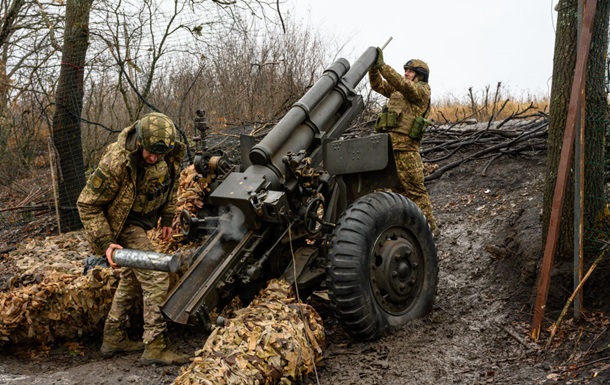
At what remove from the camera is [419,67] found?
708cm

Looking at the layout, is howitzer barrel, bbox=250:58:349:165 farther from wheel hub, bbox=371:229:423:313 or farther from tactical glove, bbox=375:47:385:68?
wheel hub, bbox=371:229:423:313

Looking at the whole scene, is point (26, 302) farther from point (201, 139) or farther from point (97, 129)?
point (97, 129)

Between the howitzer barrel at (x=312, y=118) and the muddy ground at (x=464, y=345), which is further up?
the howitzer barrel at (x=312, y=118)

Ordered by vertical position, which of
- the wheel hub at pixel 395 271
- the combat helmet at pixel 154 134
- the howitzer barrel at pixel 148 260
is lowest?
the wheel hub at pixel 395 271

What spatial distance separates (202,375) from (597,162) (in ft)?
10.8

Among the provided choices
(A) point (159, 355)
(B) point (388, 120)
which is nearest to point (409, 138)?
(B) point (388, 120)

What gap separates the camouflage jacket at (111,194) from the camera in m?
4.72

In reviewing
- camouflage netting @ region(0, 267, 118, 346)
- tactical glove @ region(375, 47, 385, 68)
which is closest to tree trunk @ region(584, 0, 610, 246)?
tactical glove @ region(375, 47, 385, 68)

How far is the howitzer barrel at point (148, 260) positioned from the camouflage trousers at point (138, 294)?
2.75 feet

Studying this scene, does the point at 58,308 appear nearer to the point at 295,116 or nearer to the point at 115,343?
the point at 115,343

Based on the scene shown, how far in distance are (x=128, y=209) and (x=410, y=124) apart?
348 cm

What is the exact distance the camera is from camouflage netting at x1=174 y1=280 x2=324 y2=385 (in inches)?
141

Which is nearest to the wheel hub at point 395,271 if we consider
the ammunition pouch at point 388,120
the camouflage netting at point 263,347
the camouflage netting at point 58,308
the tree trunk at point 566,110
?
the camouflage netting at point 263,347

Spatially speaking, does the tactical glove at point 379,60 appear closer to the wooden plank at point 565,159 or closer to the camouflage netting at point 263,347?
the wooden plank at point 565,159
